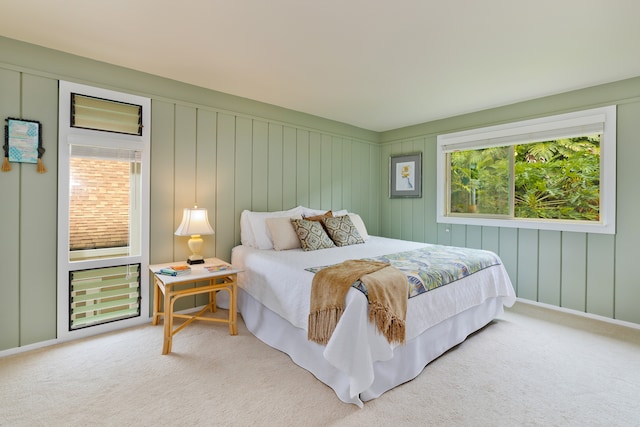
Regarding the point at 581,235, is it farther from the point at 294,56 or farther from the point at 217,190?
the point at 217,190

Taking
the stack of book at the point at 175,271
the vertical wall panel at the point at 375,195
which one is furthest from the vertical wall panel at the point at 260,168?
the vertical wall panel at the point at 375,195

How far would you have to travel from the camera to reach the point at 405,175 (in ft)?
15.6

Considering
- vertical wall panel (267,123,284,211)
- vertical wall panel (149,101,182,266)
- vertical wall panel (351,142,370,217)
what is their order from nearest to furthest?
vertical wall panel (149,101,182,266) → vertical wall panel (267,123,284,211) → vertical wall panel (351,142,370,217)

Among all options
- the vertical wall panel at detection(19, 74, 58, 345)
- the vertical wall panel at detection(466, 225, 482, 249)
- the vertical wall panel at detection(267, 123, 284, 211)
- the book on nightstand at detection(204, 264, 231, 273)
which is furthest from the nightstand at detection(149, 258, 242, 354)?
the vertical wall panel at detection(466, 225, 482, 249)

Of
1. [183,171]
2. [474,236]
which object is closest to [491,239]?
[474,236]

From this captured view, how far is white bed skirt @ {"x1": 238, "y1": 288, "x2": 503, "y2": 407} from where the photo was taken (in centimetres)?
188

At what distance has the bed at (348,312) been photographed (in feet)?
5.79

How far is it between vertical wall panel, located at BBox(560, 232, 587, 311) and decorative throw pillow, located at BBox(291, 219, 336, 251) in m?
2.52

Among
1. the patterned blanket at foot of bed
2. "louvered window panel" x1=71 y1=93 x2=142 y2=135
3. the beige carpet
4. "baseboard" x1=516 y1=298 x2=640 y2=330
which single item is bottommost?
the beige carpet

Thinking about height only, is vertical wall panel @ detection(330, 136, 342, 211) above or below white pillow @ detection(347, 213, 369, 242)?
above

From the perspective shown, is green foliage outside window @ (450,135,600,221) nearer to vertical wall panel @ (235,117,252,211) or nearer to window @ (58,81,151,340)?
vertical wall panel @ (235,117,252,211)

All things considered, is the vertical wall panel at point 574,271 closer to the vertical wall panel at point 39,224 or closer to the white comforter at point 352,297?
the white comforter at point 352,297

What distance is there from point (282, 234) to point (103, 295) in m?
1.71

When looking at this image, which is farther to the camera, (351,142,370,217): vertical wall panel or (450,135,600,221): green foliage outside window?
(351,142,370,217): vertical wall panel
